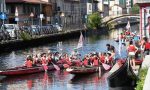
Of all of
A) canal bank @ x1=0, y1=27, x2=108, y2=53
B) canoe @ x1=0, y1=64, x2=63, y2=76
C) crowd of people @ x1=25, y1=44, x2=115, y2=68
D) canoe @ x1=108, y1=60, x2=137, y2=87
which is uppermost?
canoe @ x1=108, y1=60, x2=137, y2=87

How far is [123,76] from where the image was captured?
2530 cm

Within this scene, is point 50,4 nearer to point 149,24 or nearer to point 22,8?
point 22,8

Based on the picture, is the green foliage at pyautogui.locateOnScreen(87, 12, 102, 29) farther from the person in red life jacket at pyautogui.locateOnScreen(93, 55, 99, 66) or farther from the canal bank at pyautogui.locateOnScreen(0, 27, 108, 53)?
the person in red life jacket at pyautogui.locateOnScreen(93, 55, 99, 66)

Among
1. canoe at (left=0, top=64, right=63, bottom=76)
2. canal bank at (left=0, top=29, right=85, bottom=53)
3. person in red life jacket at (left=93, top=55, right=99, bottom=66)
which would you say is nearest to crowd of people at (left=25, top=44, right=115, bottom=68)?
person in red life jacket at (left=93, top=55, right=99, bottom=66)

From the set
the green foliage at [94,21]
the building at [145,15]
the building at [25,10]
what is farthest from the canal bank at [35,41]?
the building at [145,15]

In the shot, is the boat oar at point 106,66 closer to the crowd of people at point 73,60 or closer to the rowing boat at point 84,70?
the rowing boat at point 84,70

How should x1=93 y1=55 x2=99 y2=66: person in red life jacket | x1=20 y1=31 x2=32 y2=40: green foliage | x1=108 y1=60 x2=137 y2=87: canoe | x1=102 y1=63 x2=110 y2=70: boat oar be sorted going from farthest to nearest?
x1=20 y1=31 x2=32 y2=40: green foliage
x1=93 y1=55 x2=99 y2=66: person in red life jacket
x1=102 y1=63 x2=110 y2=70: boat oar
x1=108 y1=60 x2=137 y2=87: canoe

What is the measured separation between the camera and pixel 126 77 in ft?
83.4

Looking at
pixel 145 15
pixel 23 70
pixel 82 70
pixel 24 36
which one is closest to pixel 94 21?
pixel 24 36

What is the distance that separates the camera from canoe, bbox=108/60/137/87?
25000mm

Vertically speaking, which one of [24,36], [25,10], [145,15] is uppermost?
[145,15]

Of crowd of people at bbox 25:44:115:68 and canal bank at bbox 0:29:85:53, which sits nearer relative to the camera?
crowd of people at bbox 25:44:115:68

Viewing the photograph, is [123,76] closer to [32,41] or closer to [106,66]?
[106,66]

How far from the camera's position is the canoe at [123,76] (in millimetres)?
25000
